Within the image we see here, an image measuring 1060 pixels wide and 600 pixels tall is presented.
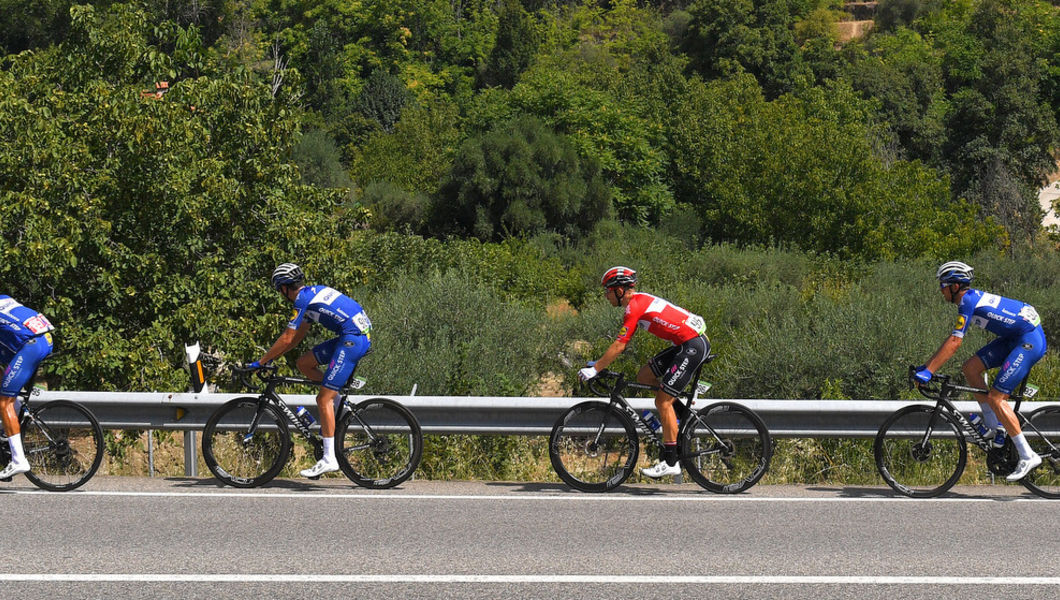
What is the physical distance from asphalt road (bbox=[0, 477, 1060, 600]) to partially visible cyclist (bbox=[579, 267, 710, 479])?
49 centimetres

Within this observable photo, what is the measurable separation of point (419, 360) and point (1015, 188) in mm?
55331

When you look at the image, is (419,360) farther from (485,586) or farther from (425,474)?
(485,586)

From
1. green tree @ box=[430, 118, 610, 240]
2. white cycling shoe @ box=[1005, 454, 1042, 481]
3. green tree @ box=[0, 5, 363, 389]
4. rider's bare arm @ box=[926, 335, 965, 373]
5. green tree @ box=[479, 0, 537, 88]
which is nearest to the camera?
rider's bare arm @ box=[926, 335, 965, 373]

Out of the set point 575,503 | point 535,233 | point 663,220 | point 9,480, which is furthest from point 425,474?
point 663,220

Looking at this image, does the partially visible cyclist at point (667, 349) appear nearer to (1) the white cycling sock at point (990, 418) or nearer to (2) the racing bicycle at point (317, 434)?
(2) the racing bicycle at point (317, 434)

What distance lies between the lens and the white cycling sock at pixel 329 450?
29.7ft

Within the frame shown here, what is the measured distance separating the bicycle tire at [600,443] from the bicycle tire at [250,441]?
2141 mm

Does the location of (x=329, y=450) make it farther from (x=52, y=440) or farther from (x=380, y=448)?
(x=52, y=440)

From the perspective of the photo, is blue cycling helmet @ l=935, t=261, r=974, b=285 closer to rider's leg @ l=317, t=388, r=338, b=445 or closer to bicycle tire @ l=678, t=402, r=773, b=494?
bicycle tire @ l=678, t=402, r=773, b=494

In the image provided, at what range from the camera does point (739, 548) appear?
23.6 feet

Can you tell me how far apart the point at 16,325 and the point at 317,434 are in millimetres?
2397

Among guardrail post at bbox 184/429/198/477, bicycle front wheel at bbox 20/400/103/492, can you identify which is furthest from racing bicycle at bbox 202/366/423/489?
bicycle front wheel at bbox 20/400/103/492

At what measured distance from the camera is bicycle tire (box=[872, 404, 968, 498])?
9.00 metres

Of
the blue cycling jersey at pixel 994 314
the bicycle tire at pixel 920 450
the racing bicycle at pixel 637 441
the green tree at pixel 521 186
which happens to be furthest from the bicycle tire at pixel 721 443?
the green tree at pixel 521 186
